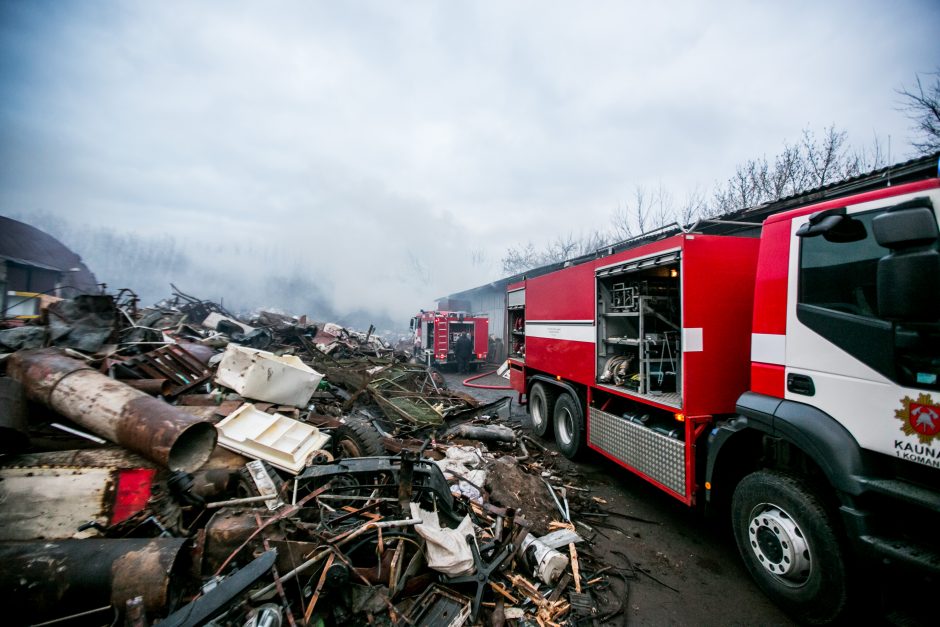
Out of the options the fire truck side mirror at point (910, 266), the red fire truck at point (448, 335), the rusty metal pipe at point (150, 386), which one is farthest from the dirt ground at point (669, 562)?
the red fire truck at point (448, 335)

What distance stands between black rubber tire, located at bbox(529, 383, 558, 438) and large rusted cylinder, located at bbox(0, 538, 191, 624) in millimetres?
5128

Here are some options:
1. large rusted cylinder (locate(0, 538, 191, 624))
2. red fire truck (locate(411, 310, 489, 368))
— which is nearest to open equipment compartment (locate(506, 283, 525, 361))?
large rusted cylinder (locate(0, 538, 191, 624))

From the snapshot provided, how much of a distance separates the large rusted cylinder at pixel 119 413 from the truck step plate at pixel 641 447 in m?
4.51

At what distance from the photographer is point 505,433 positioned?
582 centimetres

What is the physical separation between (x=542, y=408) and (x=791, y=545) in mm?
4044

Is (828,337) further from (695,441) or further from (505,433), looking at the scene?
(505,433)

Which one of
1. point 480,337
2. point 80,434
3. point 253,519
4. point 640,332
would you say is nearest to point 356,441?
point 253,519

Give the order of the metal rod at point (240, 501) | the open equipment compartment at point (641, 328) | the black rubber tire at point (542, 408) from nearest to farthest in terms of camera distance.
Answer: the metal rod at point (240, 501), the open equipment compartment at point (641, 328), the black rubber tire at point (542, 408)

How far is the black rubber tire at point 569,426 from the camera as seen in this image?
523cm

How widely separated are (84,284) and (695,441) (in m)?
30.5

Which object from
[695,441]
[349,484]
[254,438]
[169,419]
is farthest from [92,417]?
[695,441]

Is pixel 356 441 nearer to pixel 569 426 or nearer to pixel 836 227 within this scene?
pixel 569 426

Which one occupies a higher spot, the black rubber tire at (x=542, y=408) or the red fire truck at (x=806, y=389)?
the red fire truck at (x=806, y=389)

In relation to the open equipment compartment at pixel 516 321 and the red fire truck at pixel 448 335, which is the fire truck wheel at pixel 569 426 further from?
the red fire truck at pixel 448 335
